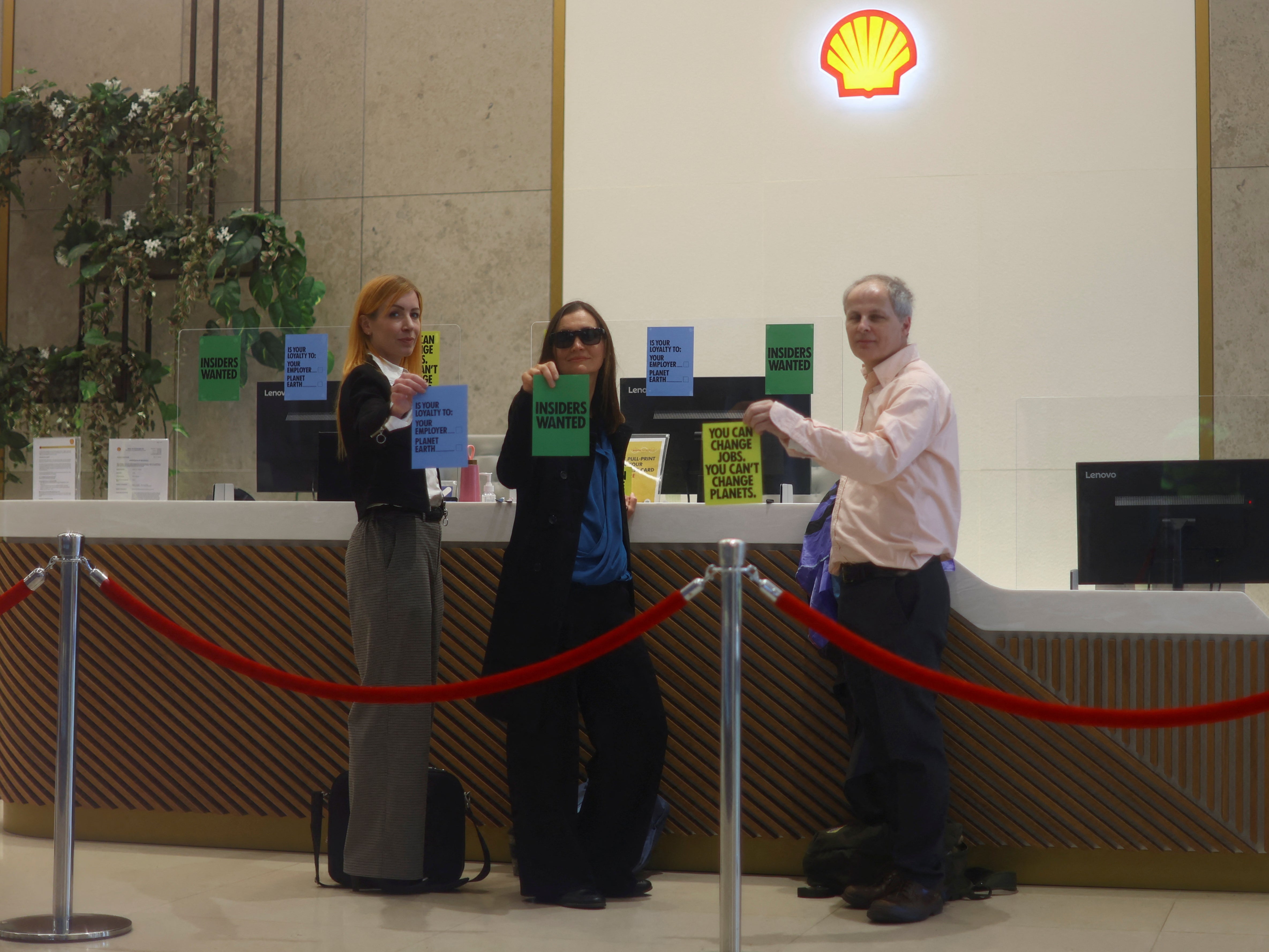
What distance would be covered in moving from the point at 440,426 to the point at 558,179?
303 centimetres

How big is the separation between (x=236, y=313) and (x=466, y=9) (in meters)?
1.83

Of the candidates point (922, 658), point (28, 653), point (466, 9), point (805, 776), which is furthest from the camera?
point (466, 9)

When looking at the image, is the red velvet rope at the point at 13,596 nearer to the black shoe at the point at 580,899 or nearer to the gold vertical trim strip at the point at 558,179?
the black shoe at the point at 580,899

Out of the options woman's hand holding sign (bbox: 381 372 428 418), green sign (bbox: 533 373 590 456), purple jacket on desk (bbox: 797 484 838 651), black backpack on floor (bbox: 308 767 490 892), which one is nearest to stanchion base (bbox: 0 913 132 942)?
black backpack on floor (bbox: 308 767 490 892)

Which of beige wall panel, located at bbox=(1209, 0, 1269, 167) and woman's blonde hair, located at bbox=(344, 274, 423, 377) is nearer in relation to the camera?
woman's blonde hair, located at bbox=(344, 274, 423, 377)

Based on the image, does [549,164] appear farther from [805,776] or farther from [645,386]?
[805,776]

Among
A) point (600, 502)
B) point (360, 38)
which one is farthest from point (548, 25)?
point (600, 502)

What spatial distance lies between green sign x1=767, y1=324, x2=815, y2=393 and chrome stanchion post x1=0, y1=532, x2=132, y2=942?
1.70 meters

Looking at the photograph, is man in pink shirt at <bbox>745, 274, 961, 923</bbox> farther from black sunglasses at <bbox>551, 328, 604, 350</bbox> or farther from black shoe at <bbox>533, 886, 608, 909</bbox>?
black shoe at <bbox>533, 886, 608, 909</bbox>

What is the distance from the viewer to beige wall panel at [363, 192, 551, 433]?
5664 mm

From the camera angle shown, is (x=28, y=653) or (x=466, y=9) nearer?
(x=28, y=653)

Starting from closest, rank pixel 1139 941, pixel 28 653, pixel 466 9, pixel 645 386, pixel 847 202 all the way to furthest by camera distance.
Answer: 1. pixel 1139 941
2. pixel 645 386
3. pixel 28 653
4. pixel 847 202
5. pixel 466 9

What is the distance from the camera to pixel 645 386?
3.52 metres

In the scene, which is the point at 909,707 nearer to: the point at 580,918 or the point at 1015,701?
the point at 1015,701
